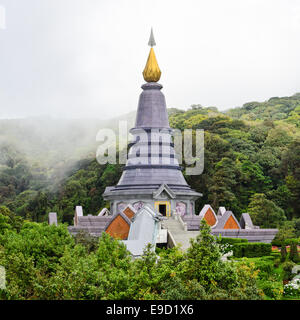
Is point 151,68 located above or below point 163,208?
above

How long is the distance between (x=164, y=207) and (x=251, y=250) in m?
9.54

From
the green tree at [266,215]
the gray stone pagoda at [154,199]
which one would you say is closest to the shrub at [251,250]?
the gray stone pagoda at [154,199]

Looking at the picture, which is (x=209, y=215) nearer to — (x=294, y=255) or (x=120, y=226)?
(x=120, y=226)

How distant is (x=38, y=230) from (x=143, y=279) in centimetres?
881

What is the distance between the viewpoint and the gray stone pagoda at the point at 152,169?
34812 mm

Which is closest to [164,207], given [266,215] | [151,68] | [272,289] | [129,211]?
[129,211]

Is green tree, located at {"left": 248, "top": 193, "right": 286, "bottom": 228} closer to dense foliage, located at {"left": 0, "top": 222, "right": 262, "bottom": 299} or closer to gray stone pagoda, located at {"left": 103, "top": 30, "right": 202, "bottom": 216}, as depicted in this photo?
gray stone pagoda, located at {"left": 103, "top": 30, "right": 202, "bottom": 216}

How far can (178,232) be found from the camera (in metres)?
30.2

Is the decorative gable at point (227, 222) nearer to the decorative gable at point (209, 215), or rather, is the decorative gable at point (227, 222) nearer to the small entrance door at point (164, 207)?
the decorative gable at point (209, 215)

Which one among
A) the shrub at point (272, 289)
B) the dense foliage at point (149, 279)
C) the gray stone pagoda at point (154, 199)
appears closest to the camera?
the dense foliage at point (149, 279)

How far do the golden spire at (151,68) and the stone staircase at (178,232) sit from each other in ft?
35.9

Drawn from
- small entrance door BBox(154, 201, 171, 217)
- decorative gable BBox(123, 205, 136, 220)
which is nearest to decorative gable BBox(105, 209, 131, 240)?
decorative gable BBox(123, 205, 136, 220)

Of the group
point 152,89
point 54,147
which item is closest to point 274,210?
point 152,89

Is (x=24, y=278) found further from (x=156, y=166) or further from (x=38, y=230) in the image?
(x=156, y=166)
